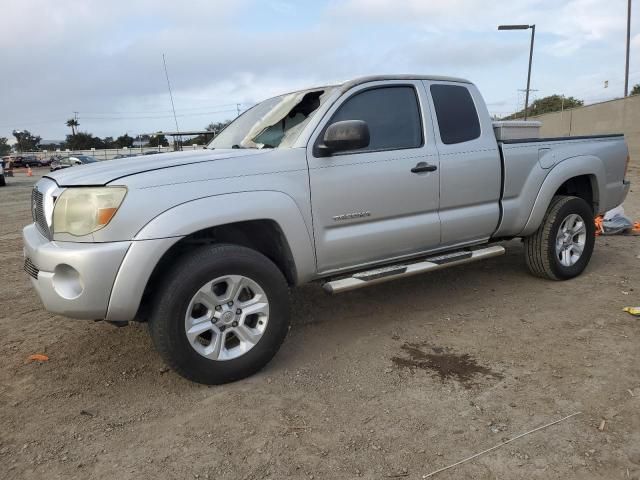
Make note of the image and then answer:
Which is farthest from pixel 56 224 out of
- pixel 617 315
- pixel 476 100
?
pixel 617 315

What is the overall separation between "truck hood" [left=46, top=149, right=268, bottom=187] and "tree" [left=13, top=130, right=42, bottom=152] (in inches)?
4415

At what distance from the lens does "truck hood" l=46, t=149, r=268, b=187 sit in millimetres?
2953

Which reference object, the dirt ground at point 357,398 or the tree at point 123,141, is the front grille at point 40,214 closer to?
the dirt ground at point 357,398

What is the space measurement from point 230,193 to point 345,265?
40.3 inches

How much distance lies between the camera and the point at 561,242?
504 cm

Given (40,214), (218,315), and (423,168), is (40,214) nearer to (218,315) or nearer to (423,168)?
(218,315)

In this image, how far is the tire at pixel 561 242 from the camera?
486 cm

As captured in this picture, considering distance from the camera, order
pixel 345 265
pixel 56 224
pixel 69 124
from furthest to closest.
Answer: pixel 69 124
pixel 345 265
pixel 56 224

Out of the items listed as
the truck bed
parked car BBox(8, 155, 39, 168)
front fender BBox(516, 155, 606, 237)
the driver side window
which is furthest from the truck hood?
parked car BBox(8, 155, 39, 168)

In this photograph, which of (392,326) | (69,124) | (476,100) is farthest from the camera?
(69,124)

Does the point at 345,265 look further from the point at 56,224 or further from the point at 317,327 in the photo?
the point at 56,224

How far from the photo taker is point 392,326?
4.10 meters

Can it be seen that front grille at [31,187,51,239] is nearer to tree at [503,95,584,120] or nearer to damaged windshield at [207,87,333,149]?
damaged windshield at [207,87,333,149]

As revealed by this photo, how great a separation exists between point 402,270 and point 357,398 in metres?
1.12
